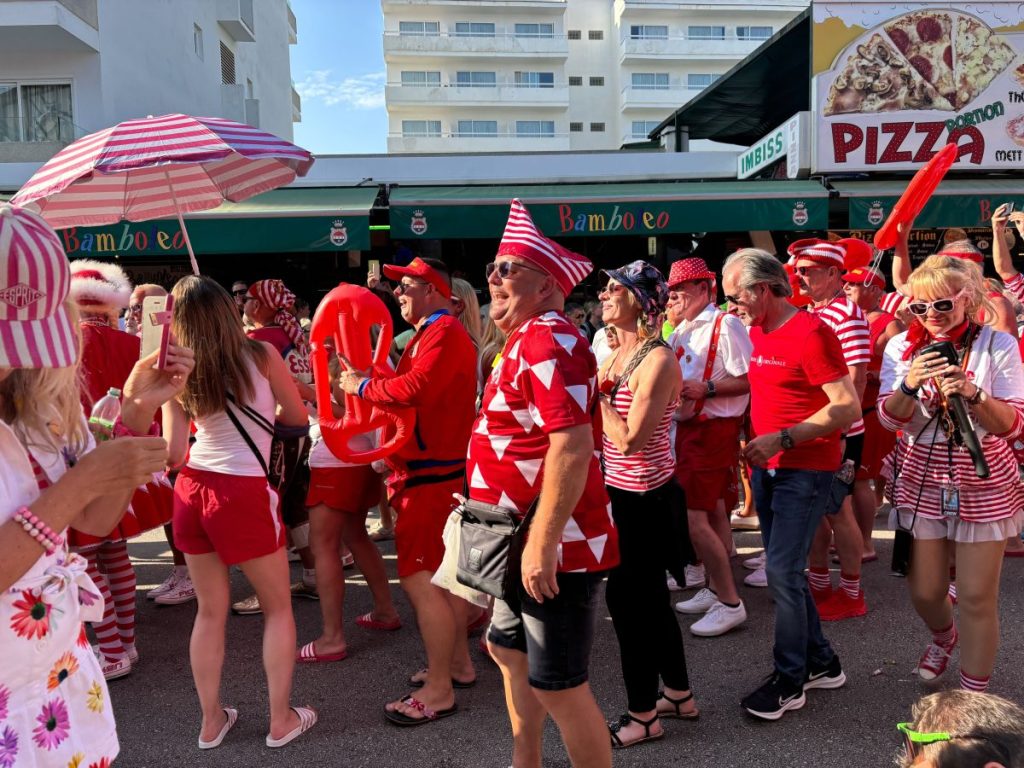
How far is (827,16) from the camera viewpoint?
1095 centimetres

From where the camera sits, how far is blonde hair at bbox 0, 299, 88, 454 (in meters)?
1.58

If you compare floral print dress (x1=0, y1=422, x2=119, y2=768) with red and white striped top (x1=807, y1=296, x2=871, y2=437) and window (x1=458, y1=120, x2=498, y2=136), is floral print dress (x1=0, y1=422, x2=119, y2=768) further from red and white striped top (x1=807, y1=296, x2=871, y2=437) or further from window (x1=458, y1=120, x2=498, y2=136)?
window (x1=458, y1=120, x2=498, y2=136)

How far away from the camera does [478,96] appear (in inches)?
2096

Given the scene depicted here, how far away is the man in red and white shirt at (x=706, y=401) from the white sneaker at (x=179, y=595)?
113 inches

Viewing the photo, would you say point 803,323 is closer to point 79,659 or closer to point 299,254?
point 79,659

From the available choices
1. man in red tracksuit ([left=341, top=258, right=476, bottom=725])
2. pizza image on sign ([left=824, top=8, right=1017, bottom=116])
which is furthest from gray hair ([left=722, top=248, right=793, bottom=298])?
pizza image on sign ([left=824, top=8, right=1017, bottom=116])

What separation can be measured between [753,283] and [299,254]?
1052 centimetres


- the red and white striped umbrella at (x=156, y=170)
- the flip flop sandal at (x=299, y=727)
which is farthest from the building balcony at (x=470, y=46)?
the flip flop sandal at (x=299, y=727)

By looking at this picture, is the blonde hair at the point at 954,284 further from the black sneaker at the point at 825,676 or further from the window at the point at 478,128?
the window at the point at 478,128

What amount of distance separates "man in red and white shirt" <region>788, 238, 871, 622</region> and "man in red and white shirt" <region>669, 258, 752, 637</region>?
0.44 meters

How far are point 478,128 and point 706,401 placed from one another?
52.5m

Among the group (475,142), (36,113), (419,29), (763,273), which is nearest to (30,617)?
(763,273)

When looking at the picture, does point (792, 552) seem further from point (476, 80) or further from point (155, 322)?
point (476, 80)

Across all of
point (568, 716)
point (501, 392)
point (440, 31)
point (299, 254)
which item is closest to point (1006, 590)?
point (568, 716)
